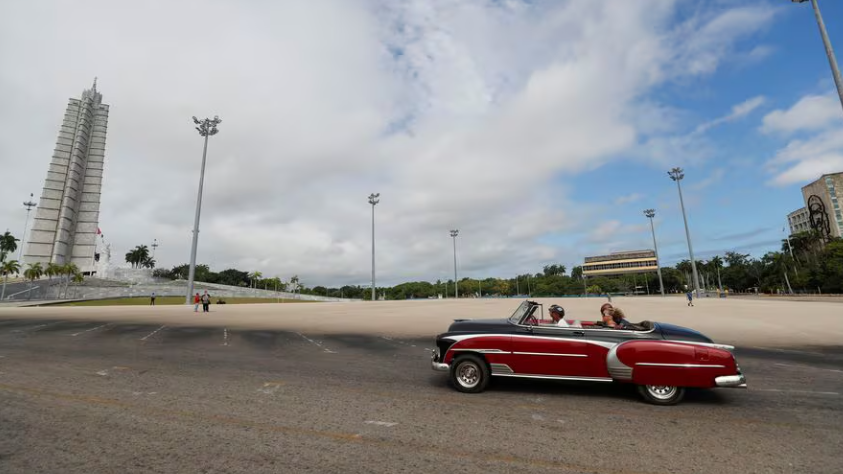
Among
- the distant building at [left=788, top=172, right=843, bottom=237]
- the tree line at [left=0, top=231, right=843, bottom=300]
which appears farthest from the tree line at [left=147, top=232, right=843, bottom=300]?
the distant building at [left=788, top=172, right=843, bottom=237]

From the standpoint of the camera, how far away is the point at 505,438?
4.59 metres

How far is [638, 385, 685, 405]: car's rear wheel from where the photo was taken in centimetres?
604

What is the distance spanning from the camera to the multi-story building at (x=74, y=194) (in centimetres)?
10762

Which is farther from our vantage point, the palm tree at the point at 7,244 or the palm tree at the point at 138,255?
the palm tree at the point at 138,255

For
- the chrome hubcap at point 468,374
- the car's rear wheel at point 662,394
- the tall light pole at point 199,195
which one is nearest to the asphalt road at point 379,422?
the car's rear wheel at point 662,394

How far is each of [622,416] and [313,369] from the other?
20.1 feet

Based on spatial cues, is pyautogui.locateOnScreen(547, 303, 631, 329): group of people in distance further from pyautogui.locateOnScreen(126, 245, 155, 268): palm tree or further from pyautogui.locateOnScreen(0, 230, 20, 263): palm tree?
pyautogui.locateOnScreen(126, 245, 155, 268): palm tree

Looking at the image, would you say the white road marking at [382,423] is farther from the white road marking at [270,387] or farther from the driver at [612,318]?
the driver at [612,318]

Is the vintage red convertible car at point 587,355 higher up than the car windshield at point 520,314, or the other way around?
the car windshield at point 520,314

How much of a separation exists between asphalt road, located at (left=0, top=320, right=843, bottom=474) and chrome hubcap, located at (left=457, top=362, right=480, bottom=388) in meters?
0.33

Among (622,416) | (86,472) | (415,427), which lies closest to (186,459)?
(86,472)

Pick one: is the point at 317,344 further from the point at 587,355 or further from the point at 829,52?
the point at 829,52

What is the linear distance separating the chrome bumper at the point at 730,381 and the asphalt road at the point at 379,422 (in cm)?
38

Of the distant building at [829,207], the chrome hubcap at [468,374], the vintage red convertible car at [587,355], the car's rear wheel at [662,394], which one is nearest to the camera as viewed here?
the vintage red convertible car at [587,355]
